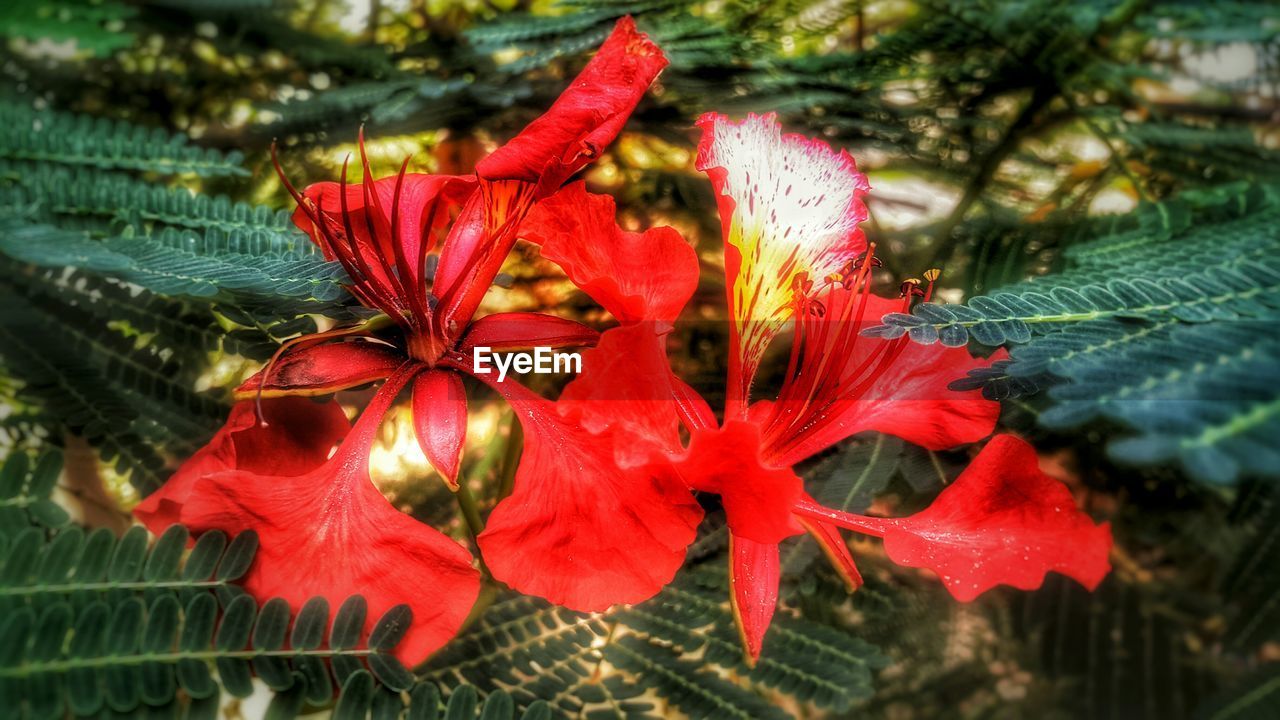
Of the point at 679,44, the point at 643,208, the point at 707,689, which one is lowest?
the point at 707,689

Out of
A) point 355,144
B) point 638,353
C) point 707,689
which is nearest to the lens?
point 638,353

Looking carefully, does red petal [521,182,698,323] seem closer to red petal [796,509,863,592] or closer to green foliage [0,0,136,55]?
red petal [796,509,863,592]

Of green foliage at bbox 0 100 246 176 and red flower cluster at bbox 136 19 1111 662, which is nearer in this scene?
red flower cluster at bbox 136 19 1111 662

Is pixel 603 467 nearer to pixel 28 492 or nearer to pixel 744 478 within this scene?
pixel 744 478

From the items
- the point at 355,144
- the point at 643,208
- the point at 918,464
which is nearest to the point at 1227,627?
the point at 918,464

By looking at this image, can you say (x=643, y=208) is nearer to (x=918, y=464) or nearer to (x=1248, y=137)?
(x=918, y=464)

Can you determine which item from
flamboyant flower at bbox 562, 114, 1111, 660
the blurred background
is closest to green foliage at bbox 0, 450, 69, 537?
the blurred background

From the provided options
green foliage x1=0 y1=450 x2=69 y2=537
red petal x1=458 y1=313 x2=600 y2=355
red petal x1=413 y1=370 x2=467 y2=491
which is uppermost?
red petal x1=458 y1=313 x2=600 y2=355

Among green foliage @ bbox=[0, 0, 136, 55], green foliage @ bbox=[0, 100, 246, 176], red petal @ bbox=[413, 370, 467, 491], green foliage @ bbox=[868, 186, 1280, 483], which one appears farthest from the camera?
green foliage @ bbox=[0, 0, 136, 55]
